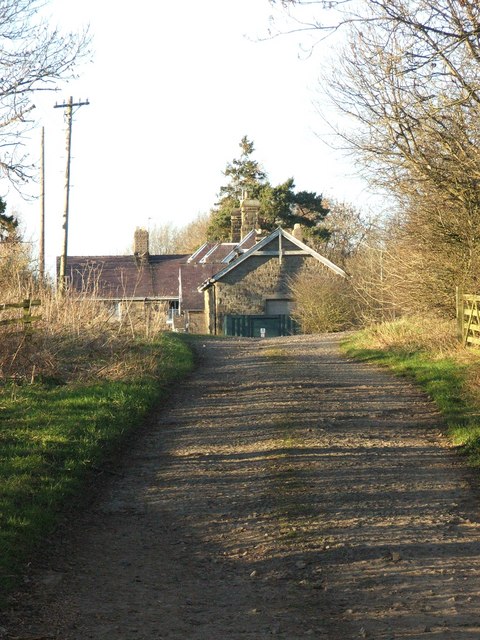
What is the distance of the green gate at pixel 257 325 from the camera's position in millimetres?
42812

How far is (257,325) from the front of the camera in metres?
43.2

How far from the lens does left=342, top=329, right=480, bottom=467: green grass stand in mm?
10594

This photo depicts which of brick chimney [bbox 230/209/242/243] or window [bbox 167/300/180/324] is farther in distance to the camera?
brick chimney [bbox 230/209/242/243]

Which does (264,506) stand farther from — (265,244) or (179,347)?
(265,244)

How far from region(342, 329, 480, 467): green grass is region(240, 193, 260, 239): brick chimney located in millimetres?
27335

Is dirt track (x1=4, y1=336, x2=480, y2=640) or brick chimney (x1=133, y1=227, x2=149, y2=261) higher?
brick chimney (x1=133, y1=227, x2=149, y2=261)

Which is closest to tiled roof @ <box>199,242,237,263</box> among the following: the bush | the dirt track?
the bush

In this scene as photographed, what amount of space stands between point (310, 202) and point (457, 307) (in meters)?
42.6

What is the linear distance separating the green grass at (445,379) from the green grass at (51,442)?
418 cm

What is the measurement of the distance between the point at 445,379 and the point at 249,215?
3785 cm

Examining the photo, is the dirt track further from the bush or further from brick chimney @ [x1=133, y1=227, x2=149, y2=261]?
brick chimney @ [x1=133, y1=227, x2=149, y2=261]

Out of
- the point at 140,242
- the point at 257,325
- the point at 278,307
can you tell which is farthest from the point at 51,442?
the point at 140,242

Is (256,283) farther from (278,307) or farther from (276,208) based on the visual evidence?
(276,208)

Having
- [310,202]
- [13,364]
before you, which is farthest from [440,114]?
[310,202]
